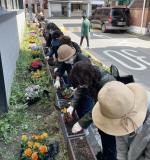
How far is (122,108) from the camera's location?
1.85 m

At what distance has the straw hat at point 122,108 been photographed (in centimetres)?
186

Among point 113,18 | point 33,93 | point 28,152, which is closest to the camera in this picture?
point 28,152

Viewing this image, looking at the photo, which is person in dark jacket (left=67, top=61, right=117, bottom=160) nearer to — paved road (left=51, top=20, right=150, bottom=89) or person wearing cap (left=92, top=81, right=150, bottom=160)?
person wearing cap (left=92, top=81, right=150, bottom=160)

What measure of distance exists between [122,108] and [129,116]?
9 centimetres

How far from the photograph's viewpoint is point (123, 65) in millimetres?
9891

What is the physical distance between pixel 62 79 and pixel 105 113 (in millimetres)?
3526

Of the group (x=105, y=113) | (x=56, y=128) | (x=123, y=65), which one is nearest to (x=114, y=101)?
(x=105, y=113)

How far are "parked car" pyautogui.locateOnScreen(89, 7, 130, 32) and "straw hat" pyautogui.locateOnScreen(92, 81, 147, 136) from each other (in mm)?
19232

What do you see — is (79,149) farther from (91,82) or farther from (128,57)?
(128,57)

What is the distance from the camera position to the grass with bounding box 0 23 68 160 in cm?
385

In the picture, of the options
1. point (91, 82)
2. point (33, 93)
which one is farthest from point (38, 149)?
point (33, 93)

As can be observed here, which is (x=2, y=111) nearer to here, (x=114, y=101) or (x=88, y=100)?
(x=88, y=100)

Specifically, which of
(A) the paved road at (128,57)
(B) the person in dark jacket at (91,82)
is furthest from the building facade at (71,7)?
(B) the person in dark jacket at (91,82)

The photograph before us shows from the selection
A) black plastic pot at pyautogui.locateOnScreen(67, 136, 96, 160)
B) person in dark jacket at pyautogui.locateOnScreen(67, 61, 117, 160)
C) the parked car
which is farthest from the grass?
the parked car
